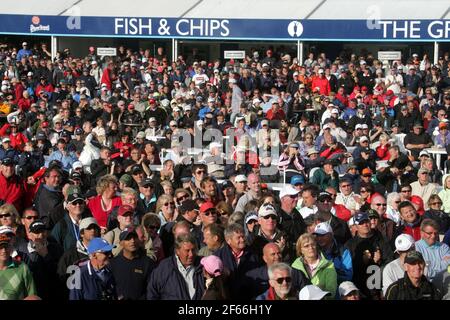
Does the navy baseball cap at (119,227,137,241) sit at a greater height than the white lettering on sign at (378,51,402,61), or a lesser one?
lesser

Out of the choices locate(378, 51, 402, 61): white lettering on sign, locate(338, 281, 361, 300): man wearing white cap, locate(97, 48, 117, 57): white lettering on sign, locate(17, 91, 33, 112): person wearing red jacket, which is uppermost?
locate(97, 48, 117, 57): white lettering on sign

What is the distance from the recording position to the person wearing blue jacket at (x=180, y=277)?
913 centimetres

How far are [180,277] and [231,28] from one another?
2353cm

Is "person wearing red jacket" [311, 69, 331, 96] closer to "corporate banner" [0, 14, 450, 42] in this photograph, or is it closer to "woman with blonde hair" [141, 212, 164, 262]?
"corporate banner" [0, 14, 450, 42]

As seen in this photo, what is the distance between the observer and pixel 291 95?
26766 mm

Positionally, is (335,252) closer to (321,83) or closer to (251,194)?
(251,194)

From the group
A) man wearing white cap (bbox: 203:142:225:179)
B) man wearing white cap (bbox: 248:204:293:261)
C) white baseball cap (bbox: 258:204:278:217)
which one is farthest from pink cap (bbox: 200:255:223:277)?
man wearing white cap (bbox: 203:142:225:179)

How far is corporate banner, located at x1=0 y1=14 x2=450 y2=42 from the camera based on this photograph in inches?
1214

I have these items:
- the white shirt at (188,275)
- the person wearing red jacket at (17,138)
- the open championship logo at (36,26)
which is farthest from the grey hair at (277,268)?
the open championship logo at (36,26)

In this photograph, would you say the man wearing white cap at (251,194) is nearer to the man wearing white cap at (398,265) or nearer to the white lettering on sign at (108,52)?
the man wearing white cap at (398,265)

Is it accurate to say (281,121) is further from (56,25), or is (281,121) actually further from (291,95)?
(56,25)

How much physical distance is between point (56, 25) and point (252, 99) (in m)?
9.31

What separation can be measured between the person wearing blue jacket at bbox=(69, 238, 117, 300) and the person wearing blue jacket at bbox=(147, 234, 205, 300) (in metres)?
0.33

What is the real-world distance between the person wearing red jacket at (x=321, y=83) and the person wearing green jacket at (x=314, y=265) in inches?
680
